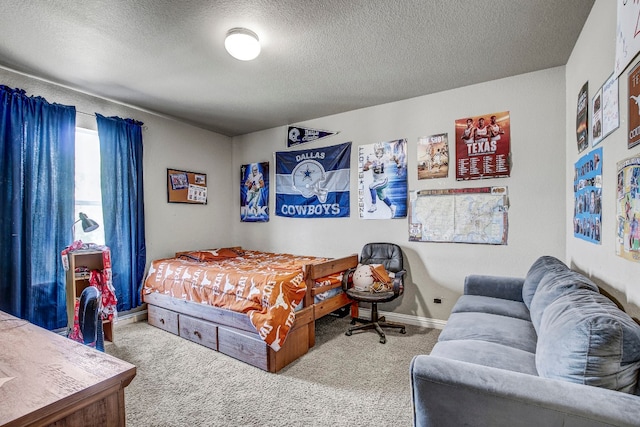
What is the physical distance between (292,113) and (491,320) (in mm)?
3154

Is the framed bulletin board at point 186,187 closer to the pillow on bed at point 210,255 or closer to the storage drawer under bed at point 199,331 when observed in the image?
the pillow on bed at point 210,255

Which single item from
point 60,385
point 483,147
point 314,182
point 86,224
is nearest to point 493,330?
point 483,147

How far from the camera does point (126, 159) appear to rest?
356cm

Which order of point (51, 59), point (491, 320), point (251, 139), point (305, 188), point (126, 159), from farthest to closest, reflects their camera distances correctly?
point (251, 139) < point (305, 188) < point (126, 159) < point (51, 59) < point (491, 320)

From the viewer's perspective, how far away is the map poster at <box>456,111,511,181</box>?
9.92 ft

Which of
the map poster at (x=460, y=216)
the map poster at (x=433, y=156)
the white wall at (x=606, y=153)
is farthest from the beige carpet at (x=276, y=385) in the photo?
the map poster at (x=433, y=156)

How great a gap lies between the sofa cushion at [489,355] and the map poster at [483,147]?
1.92 meters

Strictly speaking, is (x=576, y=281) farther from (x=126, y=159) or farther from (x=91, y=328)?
(x=126, y=159)

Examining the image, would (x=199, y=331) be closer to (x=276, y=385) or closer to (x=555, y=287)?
(x=276, y=385)

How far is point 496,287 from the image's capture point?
268 cm

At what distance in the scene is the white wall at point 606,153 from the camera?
147 centimetres

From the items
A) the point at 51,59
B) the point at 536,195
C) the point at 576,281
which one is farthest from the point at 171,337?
the point at 536,195

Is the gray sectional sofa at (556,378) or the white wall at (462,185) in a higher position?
the white wall at (462,185)

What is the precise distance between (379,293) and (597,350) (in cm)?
202
